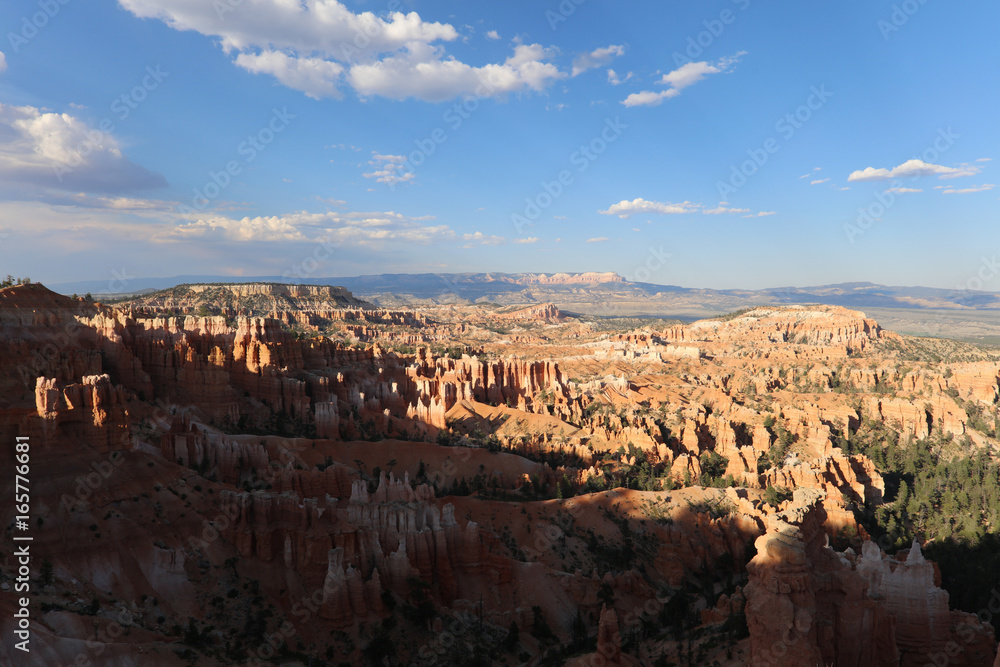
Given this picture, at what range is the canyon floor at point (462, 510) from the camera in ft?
68.4

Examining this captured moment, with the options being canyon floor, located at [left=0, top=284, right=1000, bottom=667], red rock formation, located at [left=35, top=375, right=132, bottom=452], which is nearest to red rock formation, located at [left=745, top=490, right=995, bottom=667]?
canyon floor, located at [left=0, top=284, right=1000, bottom=667]

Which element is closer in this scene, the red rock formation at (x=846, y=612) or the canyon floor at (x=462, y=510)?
the red rock formation at (x=846, y=612)

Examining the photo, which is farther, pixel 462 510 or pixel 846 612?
pixel 462 510

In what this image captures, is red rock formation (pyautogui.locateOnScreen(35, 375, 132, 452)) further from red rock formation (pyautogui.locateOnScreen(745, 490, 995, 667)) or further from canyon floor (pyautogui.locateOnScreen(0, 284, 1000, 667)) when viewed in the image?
red rock formation (pyautogui.locateOnScreen(745, 490, 995, 667))

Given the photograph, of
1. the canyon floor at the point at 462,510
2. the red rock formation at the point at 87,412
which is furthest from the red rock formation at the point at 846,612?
the red rock formation at the point at 87,412

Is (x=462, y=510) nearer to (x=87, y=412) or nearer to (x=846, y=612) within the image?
(x=87, y=412)

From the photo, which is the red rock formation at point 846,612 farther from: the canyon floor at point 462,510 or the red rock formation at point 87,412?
the red rock formation at point 87,412

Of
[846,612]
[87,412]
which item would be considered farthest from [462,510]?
[846,612]

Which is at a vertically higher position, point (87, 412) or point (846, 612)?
point (87, 412)

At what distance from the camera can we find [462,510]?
4188 centimetres

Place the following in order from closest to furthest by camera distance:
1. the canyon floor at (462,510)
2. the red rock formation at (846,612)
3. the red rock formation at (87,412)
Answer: the red rock formation at (846,612), the canyon floor at (462,510), the red rock formation at (87,412)

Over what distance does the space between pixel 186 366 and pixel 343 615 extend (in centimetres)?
4087

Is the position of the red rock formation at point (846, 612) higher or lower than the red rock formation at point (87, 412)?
lower

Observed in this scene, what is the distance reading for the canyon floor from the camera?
68.4 feet
